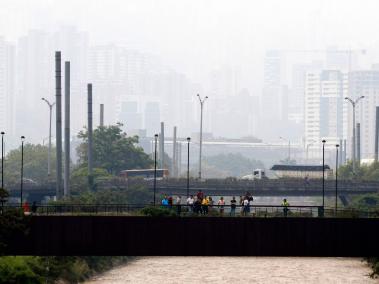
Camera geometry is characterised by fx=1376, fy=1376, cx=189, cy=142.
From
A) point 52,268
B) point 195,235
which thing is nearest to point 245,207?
point 195,235

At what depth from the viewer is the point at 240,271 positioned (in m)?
181

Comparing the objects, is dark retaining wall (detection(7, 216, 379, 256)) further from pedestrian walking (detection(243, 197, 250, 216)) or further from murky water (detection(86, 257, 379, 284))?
murky water (detection(86, 257, 379, 284))

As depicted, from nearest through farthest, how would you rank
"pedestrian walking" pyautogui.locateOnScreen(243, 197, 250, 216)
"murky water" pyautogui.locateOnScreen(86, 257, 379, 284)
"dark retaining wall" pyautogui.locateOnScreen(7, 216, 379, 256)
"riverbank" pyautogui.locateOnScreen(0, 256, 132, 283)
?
"dark retaining wall" pyautogui.locateOnScreen(7, 216, 379, 256)
"pedestrian walking" pyautogui.locateOnScreen(243, 197, 250, 216)
"riverbank" pyautogui.locateOnScreen(0, 256, 132, 283)
"murky water" pyautogui.locateOnScreen(86, 257, 379, 284)

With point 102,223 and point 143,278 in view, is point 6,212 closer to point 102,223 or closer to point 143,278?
point 102,223

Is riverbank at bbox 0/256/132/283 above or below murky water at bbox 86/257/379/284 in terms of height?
above

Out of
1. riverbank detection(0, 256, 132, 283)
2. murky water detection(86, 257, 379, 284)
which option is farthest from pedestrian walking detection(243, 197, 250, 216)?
murky water detection(86, 257, 379, 284)

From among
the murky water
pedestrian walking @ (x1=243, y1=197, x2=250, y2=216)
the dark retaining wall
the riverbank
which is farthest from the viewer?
the murky water

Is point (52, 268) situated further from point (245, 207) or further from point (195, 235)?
point (195, 235)

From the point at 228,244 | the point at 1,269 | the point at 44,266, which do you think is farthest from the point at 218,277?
the point at 228,244

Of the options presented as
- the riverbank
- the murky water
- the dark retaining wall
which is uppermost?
the dark retaining wall

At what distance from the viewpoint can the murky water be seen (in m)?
163

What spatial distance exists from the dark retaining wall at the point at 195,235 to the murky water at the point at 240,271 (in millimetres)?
64996

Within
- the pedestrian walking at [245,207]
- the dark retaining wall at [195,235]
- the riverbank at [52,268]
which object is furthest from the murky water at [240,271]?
the dark retaining wall at [195,235]

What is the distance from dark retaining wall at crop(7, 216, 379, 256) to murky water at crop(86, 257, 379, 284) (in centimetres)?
6500
